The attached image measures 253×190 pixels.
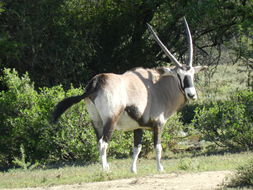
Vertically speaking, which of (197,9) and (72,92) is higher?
(197,9)

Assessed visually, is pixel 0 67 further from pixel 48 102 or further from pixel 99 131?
pixel 99 131

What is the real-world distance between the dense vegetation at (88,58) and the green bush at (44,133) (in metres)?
0.03

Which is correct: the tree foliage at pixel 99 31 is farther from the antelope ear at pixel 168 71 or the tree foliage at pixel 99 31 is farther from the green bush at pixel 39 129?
the antelope ear at pixel 168 71

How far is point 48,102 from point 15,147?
148 cm

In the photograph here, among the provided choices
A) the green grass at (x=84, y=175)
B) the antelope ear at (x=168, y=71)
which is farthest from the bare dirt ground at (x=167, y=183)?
the antelope ear at (x=168, y=71)

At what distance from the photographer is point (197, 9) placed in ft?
60.0

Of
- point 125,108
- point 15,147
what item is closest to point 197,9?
point 15,147

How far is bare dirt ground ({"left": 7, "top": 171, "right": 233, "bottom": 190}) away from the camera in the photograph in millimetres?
8109

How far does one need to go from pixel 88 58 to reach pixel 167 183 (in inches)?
503

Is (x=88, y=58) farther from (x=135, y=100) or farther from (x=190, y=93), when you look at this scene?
(x=135, y=100)

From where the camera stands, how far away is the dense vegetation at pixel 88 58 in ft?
46.3

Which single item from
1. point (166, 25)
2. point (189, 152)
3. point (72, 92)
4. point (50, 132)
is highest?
point (166, 25)

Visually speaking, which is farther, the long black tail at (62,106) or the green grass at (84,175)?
the long black tail at (62,106)

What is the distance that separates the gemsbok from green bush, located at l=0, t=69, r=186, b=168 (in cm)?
306
